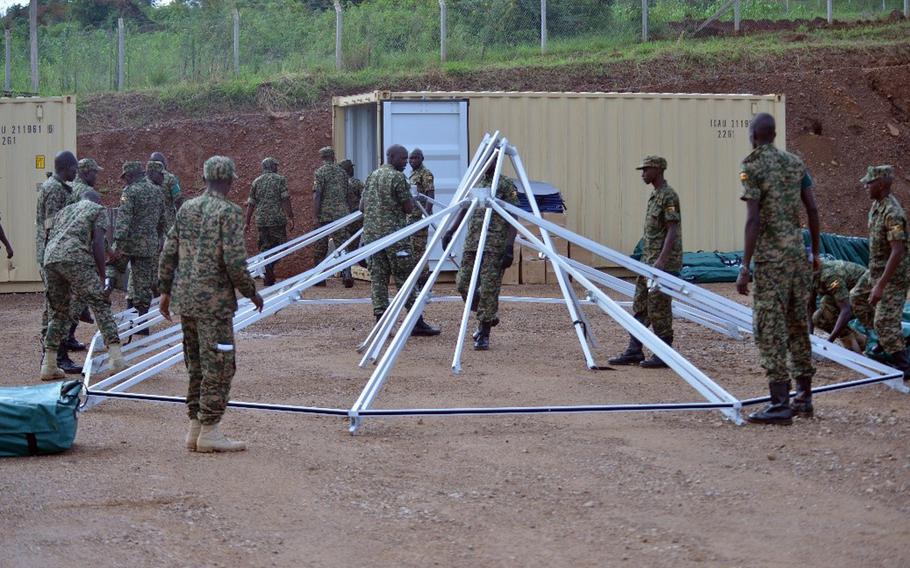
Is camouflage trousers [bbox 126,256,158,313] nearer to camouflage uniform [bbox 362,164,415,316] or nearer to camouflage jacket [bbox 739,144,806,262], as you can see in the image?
camouflage uniform [bbox 362,164,415,316]

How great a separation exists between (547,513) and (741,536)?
988 millimetres

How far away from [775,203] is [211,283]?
3.69 meters

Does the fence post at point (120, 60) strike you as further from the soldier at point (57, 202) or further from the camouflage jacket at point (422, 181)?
the soldier at point (57, 202)

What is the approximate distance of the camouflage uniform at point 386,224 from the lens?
1266cm

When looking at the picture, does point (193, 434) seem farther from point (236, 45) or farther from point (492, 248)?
point (236, 45)

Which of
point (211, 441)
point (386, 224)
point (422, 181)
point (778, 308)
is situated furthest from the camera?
point (422, 181)

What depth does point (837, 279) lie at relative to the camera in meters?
10.4

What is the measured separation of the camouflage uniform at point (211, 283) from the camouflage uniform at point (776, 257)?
331 cm

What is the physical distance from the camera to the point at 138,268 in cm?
1270

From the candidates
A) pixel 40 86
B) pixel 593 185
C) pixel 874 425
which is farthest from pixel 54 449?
pixel 40 86

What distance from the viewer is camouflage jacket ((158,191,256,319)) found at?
7.38m

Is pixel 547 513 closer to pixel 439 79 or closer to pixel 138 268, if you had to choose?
pixel 138 268

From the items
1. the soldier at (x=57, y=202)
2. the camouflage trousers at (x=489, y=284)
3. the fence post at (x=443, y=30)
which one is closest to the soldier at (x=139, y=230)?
the soldier at (x=57, y=202)

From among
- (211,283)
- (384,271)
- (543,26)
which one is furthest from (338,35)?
(211,283)
